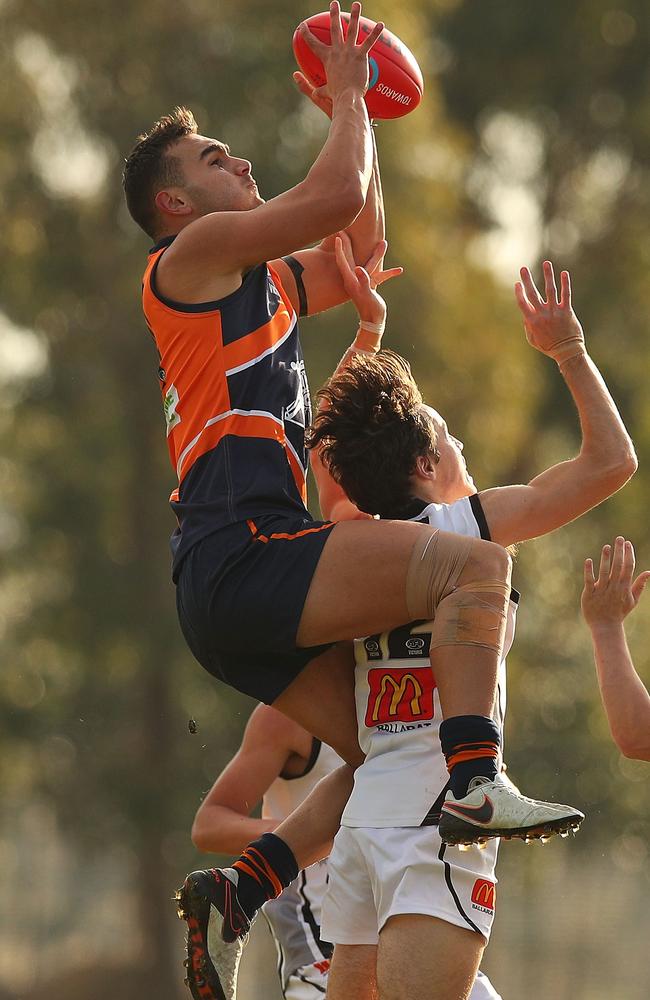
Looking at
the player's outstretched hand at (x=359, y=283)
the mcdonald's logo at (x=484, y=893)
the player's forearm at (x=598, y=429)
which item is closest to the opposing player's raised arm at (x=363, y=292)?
the player's outstretched hand at (x=359, y=283)

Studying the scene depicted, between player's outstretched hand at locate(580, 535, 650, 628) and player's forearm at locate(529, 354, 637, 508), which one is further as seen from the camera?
player's outstretched hand at locate(580, 535, 650, 628)

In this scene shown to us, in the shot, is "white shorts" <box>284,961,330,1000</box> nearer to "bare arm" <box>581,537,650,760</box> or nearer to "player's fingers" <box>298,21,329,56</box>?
"bare arm" <box>581,537,650,760</box>

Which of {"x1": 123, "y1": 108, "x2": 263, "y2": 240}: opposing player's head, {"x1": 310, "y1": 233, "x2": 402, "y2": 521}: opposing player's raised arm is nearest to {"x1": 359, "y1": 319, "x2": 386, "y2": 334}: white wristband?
{"x1": 310, "y1": 233, "x2": 402, "y2": 521}: opposing player's raised arm

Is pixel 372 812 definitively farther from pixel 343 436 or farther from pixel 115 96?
pixel 115 96

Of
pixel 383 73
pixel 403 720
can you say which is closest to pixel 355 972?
pixel 403 720

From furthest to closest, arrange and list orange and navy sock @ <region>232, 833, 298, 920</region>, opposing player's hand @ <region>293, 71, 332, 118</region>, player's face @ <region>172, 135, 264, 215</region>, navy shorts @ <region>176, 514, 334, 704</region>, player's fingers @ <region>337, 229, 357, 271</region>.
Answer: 1. player's fingers @ <region>337, 229, 357, 271</region>
2. opposing player's hand @ <region>293, 71, 332, 118</region>
3. player's face @ <region>172, 135, 264, 215</region>
4. orange and navy sock @ <region>232, 833, 298, 920</region>
5. navy shorts @ <region>176, 514, 334, 704</region>

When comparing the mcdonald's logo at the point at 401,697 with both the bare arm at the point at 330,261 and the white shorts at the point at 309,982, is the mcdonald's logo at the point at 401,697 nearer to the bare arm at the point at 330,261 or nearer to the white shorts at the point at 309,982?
the white shorts at the point at 309,982

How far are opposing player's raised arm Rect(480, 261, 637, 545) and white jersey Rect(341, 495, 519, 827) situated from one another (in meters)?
0.08

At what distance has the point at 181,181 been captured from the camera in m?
4.82

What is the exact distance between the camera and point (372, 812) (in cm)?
397

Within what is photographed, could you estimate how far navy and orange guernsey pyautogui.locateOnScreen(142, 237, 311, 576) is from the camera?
431cm

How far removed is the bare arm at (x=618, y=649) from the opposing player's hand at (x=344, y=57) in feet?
5.03

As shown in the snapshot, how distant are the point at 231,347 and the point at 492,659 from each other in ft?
3.76

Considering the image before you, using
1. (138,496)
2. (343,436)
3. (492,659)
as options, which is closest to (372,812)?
(492,659)
